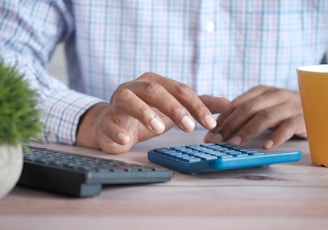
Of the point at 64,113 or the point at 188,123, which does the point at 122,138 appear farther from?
the point at 64,113

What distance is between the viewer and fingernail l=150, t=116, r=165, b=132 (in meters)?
0.87

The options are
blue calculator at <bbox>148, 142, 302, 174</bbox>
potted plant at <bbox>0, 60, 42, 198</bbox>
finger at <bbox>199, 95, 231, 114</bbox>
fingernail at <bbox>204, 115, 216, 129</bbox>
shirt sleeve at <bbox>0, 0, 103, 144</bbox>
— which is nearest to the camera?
potted plant at <bbox>0, 60, 42, 198</bbox>

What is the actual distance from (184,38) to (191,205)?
876mm

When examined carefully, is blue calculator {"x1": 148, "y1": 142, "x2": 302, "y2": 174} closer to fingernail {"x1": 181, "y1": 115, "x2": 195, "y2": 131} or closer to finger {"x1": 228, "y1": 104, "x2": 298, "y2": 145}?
fingernail {"x1": 181, "y1": 115, "x2": 195, "y2": 131}

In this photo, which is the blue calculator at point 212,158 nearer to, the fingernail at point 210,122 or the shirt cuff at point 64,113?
the fingernail at point 210,122

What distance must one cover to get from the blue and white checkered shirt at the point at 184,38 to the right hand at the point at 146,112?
449 mm

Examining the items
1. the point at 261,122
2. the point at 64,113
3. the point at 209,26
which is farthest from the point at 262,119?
the point at 209,26

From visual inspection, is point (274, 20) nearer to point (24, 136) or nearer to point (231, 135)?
point (231, 135)

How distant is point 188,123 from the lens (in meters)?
0.88

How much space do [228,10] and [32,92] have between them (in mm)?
966

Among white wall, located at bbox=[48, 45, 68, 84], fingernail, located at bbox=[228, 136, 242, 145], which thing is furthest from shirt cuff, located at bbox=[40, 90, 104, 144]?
white wall, located at bbox=[48, 45, 68, 84]

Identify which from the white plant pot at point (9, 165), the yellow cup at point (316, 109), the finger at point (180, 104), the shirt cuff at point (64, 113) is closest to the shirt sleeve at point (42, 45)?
the shirt cuff at point (64, 113)

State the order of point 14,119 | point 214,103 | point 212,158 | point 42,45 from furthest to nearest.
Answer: point 42,45 → point 214,103 → point 212,158 → point 14,119

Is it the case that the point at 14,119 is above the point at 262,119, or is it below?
above
